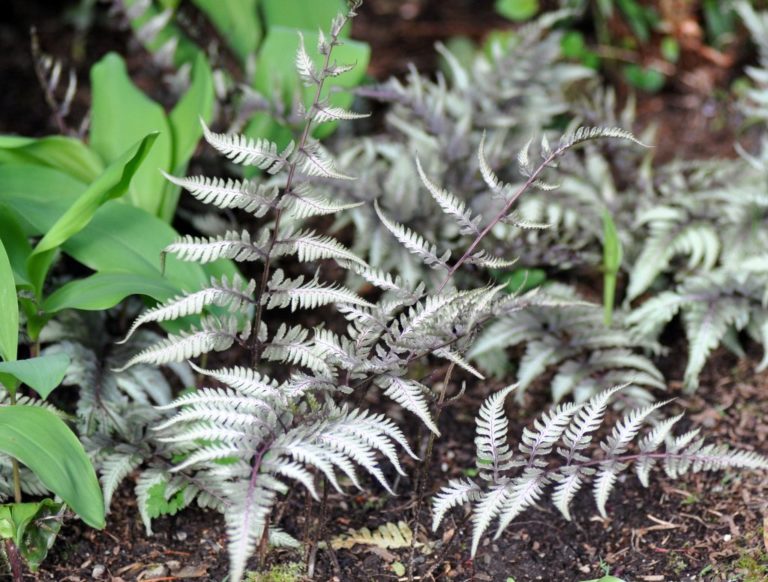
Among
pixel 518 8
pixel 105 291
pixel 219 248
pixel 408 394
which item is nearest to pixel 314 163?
pixel 219 248

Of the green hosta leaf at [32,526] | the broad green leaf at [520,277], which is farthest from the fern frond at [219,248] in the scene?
the broad green leaf at [520,277]

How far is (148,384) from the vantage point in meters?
2.52

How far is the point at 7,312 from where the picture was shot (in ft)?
6.72

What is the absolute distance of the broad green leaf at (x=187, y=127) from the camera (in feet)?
8.86

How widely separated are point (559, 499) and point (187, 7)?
2.66 meters

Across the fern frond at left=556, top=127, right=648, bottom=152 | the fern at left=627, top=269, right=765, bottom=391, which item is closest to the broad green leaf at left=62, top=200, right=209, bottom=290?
the fern frond at left=556, top=127, right=648, bottom=152

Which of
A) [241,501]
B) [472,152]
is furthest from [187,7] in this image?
[241,501]

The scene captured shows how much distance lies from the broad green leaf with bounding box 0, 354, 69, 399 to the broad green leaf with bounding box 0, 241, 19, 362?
0.60 ft

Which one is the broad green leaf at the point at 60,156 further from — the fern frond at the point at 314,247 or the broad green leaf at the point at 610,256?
the broad green leaf at the point at 610,256

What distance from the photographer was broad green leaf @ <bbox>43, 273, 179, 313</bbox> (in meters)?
2.16

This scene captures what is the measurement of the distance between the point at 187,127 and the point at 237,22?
832 mm

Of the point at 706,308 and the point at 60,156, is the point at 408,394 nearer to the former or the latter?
the point at 706,308

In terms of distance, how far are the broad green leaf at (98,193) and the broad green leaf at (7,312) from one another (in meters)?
0.17

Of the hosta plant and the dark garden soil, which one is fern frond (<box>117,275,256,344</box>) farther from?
the dark garden soil
